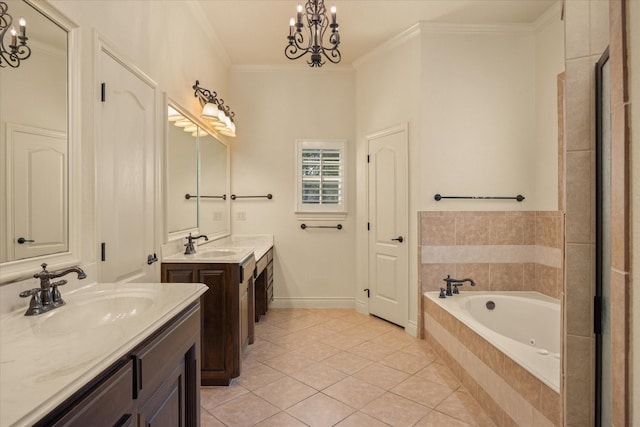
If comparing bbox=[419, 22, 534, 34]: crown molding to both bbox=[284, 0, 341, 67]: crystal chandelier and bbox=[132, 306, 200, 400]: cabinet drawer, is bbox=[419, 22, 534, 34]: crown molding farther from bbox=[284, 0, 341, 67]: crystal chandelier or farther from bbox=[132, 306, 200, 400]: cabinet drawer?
bbox=[132, 306, 200, 400]: cabinet drawer

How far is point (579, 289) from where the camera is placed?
3.47ft

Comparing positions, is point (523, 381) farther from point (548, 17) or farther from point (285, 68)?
point (285, 68)

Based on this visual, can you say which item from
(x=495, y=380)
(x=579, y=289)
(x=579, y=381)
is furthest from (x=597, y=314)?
(x=495, y=380)

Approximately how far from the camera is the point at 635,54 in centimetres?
60

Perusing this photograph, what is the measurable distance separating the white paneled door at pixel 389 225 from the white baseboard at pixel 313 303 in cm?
38

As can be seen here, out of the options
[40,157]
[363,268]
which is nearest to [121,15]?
[40,157]

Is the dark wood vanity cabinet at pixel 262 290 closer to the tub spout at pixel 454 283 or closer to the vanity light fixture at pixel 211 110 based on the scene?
the vanity light fixture at pixel 211 110

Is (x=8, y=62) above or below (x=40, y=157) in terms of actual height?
above

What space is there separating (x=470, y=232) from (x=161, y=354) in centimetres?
291

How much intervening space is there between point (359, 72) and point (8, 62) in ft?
11.4

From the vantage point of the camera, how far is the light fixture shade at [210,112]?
118 inches

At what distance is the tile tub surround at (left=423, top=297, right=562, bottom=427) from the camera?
5.32ft

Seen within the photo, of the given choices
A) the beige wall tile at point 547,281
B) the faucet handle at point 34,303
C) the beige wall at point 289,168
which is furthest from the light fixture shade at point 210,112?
the beige wall tile at point 547,281

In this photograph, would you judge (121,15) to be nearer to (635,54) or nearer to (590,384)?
(635,54)
